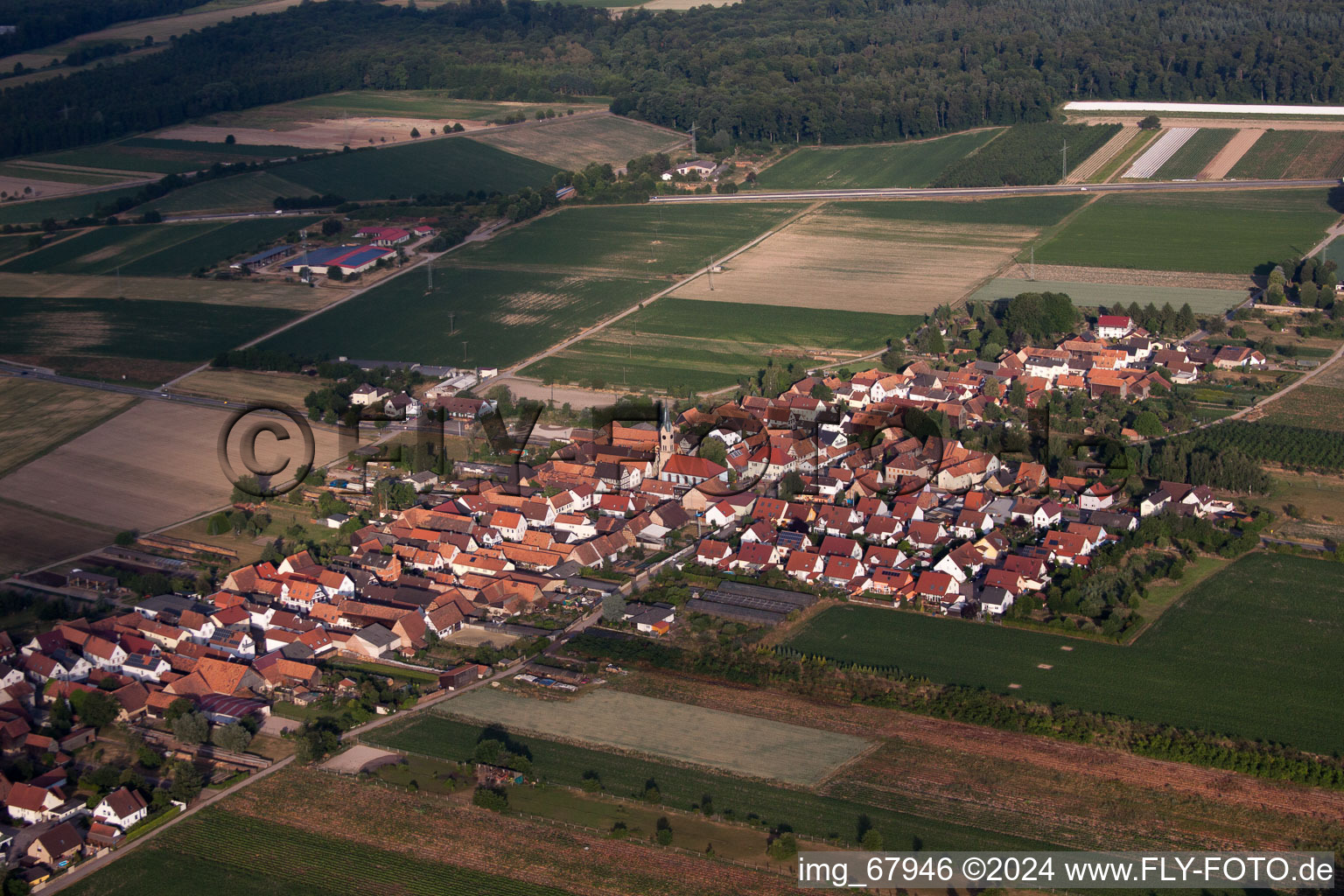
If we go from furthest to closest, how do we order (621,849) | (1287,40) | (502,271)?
(1287,40), (502,271), (621,849)

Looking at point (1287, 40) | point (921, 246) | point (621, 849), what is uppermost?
point (1287, 40)

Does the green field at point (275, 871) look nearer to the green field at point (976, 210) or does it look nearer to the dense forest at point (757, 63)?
the green field at point (976, 210)

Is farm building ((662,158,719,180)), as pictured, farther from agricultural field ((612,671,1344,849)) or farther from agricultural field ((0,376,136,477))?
agricultural field ((612,671,1344,849))

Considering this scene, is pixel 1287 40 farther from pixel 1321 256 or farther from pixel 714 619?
pixel 714 619

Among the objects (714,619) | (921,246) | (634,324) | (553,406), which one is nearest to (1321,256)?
(921,246)

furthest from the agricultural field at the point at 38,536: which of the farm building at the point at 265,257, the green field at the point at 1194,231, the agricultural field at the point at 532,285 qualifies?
the green field at the point at 1194,231

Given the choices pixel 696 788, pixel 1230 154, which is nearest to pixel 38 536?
pixel 696 788

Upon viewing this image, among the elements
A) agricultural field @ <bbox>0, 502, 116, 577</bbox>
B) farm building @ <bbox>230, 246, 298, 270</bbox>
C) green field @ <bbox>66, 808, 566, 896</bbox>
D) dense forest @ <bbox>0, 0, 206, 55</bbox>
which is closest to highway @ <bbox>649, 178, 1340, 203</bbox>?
farm building @ <bbox>230, 246, 298, 270</bbox>

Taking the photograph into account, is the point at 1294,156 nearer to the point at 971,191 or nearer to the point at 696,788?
the point at 971,191
